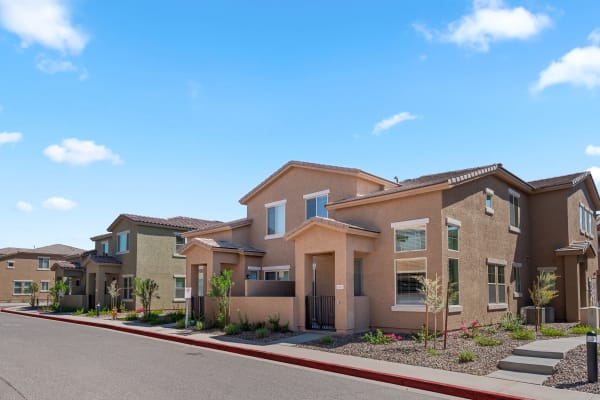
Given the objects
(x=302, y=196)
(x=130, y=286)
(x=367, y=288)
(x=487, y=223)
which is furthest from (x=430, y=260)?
(x=130, y=286)

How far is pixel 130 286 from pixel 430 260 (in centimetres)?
2433

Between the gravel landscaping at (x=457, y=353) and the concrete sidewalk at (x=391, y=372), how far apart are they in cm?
45

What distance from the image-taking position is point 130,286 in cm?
3503

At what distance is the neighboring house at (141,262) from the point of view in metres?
34.6

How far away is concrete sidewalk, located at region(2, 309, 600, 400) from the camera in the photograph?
9.56 meters

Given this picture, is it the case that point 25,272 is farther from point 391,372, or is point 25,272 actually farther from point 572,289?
point 391,372

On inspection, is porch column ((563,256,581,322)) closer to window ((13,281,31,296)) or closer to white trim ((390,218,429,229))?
white trim ((390,218,429,229))

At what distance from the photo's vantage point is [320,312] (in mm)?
18922

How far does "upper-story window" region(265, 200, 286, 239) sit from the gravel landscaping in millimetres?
8252

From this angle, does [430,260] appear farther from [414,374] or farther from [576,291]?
[576,291]

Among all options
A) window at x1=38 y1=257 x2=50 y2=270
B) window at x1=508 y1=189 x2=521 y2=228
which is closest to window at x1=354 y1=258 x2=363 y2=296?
window at x1=508 y1=189 x2=521 y2=228

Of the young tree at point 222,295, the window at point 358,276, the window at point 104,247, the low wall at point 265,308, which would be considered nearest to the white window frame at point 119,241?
the window at point 104,247

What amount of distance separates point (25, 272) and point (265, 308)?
43551 millimetres

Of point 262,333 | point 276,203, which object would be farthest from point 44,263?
point 262,333
